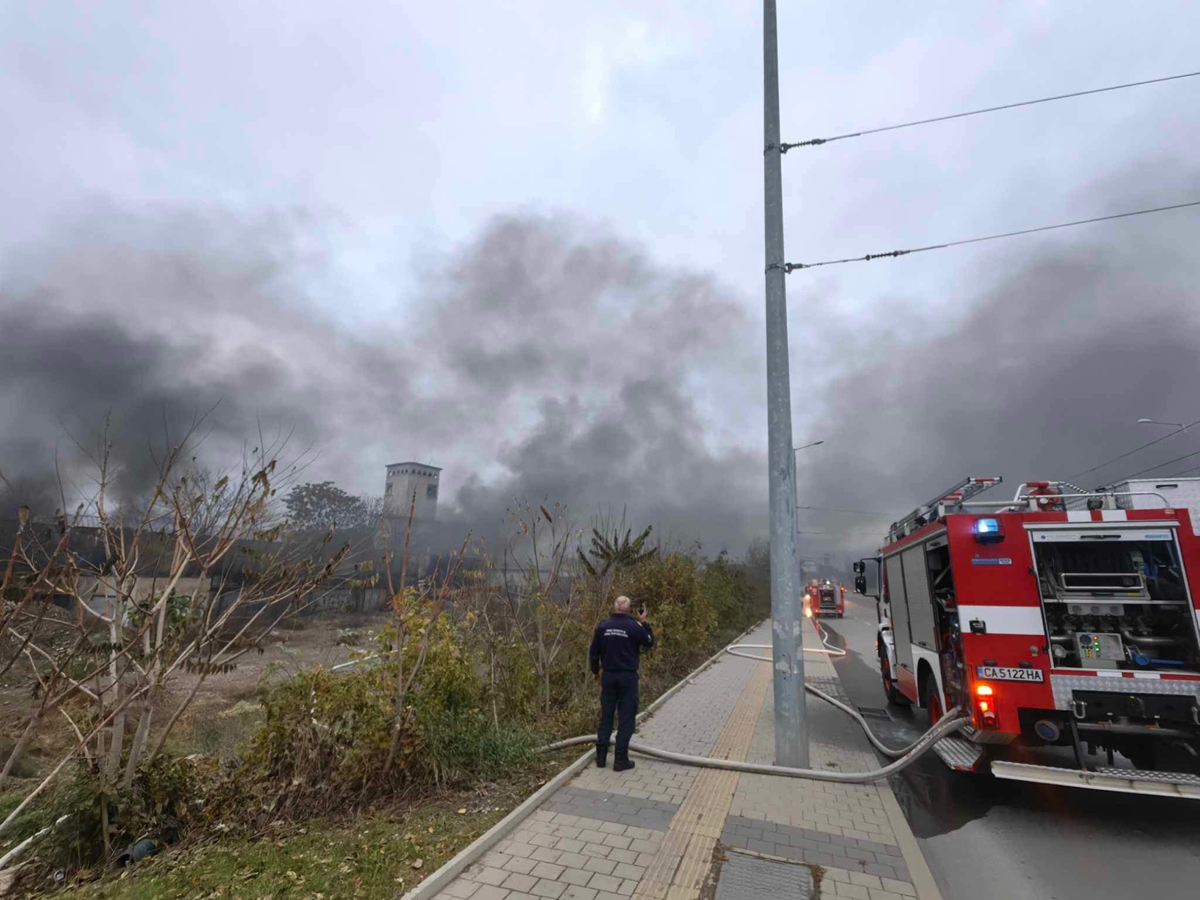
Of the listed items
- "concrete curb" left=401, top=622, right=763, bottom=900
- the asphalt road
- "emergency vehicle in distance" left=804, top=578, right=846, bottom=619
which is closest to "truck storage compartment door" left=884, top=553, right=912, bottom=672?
the asphalt road

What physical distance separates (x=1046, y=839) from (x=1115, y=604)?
227cm

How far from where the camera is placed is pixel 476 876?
3652mm

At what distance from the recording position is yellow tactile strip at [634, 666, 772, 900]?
3.62 metres

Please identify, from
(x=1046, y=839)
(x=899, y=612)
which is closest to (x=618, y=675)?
(x=1046, y=839)

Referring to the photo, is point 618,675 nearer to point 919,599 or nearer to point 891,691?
point 919,599

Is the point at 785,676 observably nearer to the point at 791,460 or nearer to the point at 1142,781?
the point at 791,460

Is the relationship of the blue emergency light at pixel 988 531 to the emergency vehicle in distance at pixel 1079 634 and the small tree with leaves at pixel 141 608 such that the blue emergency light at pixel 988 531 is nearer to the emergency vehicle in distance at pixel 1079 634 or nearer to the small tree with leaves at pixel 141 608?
the emergency vehicle in distance at pixel 1079 634

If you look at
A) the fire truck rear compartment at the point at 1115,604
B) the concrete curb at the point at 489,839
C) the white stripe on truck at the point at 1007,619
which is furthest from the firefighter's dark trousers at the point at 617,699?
the fire truck rear compartment at the point at 1115,604

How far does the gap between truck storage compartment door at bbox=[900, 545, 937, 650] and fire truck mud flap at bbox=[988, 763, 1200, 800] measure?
1883 millimetres

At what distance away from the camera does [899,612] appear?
8.46 meters

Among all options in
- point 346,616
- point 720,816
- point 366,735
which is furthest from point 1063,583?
point 346,616

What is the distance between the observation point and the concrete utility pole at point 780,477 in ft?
19.4

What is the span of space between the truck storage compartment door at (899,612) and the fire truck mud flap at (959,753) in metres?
2.20

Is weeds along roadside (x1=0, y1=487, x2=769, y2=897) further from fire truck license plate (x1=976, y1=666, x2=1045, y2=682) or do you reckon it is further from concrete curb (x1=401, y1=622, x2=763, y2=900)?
fire truck license plate (x1=976, y1=666, x2=1045, y2=682)
